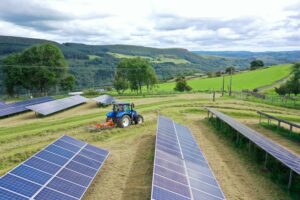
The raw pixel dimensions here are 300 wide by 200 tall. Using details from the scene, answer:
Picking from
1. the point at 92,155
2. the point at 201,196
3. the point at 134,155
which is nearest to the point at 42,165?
the point at 92,155

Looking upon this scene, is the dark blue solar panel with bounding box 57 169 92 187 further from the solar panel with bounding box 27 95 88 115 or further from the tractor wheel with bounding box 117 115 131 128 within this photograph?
the solar panel with bounding box 27 95 88 115

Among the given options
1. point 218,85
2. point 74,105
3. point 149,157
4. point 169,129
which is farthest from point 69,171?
point 218,85

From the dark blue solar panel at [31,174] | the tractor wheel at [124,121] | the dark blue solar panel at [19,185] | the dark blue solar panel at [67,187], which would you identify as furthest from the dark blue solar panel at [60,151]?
the tractor wheel at [124,121]

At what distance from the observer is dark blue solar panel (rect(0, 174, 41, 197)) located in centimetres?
1099

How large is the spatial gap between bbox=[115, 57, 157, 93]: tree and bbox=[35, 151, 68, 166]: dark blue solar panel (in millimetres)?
73940

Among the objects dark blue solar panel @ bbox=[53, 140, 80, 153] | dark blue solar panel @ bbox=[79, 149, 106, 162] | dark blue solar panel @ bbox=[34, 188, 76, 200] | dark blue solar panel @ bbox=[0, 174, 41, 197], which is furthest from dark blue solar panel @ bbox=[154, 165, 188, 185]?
dark blue solar panel @ bbox=[53, 140, 80, 153]

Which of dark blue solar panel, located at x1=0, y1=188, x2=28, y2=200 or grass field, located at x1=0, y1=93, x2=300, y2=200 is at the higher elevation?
dark blue solar panel, located at x1=0, y1=188, x2=28, y2=200

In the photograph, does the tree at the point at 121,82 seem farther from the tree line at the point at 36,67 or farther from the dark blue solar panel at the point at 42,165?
the dark blue solar panel at the point at 42,165

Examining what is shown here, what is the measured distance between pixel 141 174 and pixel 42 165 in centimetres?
586

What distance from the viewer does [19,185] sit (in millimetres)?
11383

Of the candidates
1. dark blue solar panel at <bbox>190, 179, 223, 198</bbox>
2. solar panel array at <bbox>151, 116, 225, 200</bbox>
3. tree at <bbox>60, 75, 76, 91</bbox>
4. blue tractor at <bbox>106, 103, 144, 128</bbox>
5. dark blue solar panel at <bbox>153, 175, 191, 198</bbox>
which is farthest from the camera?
tree at <bbox>60, 75, 76, 91</bbox>

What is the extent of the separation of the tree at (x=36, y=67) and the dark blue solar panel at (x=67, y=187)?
6391 cm

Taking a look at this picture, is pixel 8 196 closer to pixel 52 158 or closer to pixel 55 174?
pixel 55 174

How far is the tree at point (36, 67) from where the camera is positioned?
242 ft
